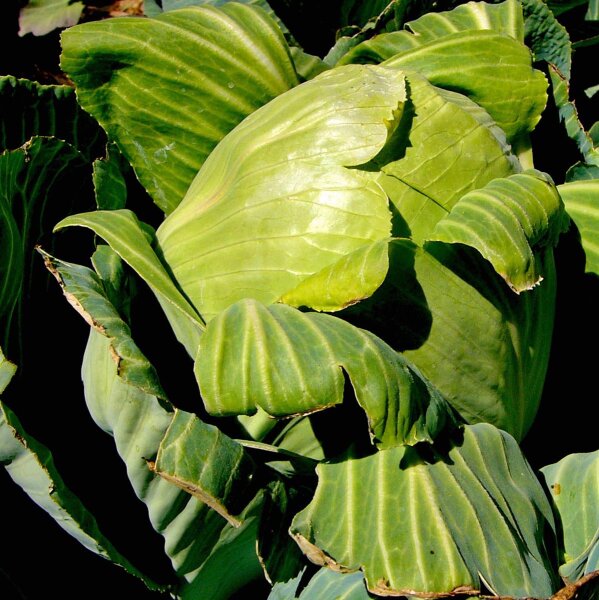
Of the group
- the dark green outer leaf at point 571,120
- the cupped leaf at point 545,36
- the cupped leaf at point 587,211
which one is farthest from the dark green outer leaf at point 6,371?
the cupped leaf at point 545,36

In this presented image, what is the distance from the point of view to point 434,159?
1.47m

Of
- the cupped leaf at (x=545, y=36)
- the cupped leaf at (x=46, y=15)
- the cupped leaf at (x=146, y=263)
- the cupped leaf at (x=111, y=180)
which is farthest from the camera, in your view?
the cupped leaf at (x=46, y=15)

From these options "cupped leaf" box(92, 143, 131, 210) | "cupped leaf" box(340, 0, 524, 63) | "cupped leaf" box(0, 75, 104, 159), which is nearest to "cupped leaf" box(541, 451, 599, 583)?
"cupped leaf" box(340, 0, 524, 63)

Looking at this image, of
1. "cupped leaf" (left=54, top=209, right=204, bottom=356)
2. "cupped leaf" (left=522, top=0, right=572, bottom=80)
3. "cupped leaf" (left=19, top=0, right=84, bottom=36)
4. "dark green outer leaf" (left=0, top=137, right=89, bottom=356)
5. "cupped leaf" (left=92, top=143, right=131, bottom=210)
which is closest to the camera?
"cupped leaf" (left=54, top=209, right=204, bottom=356)

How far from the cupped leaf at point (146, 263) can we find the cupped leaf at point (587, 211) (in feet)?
2.92

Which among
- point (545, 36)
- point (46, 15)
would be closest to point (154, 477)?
point (545, 36)

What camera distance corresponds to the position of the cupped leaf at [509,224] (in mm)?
1312

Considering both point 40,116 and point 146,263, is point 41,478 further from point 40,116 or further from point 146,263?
point 40,116

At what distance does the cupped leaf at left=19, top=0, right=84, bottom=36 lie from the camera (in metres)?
3.07

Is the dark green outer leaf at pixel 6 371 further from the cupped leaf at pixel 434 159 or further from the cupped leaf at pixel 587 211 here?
the cupped leaf at pixel 587 211

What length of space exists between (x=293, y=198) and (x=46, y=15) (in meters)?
2.16

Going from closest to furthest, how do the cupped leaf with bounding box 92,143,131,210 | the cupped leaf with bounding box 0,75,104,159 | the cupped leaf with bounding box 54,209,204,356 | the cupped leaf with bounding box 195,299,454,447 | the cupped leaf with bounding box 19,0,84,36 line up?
the cupped leaf with bounding box 195,299,454,447
the cupped leaf with bounding box 54,209,204,356
the cupped leaf with bounding box 92,143,131,210
the cupped leaf with bounding box 0,75,104,159
the cupped leaf with bounding box 19,0,84,36

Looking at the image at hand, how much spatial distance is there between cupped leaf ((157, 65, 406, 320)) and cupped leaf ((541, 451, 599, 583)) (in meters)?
0.67

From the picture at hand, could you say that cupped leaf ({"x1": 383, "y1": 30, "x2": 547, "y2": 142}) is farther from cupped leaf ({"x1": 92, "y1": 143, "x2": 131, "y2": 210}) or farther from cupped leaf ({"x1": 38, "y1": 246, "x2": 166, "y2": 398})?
cupped leaf ({"x1": 38, "y1": 246, "x2": 166, "y2": 398})
